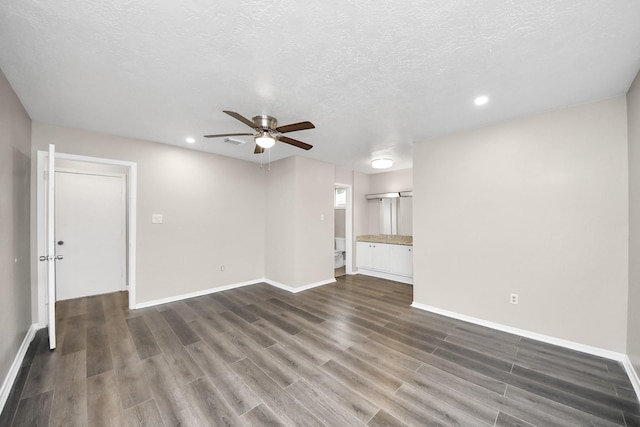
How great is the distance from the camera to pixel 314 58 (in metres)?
1.80

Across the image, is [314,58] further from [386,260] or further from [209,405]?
[386,260]

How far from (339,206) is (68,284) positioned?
559 centimetres

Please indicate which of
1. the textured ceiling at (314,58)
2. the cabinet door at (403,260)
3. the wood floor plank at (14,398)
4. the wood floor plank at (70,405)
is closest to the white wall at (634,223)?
the textured ceiling at (314,58)

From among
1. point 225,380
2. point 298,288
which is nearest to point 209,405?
point 225,380

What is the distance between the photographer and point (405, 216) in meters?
5.74

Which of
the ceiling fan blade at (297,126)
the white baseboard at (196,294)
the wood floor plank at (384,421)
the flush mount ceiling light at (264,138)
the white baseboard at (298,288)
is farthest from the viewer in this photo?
the white baseboard at (298,288)

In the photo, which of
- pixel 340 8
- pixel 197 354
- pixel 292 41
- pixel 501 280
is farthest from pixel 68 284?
pixel 501 280

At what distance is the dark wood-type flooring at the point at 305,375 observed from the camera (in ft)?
5.58

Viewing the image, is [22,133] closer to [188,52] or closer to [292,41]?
[188,52]

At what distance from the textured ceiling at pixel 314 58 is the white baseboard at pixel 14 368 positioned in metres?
2.45

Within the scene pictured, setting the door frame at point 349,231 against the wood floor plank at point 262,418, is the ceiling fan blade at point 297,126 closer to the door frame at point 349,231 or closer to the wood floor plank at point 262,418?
the wood floor plank at point 262,418

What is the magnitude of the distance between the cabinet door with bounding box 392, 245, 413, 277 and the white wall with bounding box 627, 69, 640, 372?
9.86 feet

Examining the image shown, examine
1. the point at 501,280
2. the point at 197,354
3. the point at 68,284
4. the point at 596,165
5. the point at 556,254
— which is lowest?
the point at 197,354

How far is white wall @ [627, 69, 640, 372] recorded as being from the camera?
2.05 m
